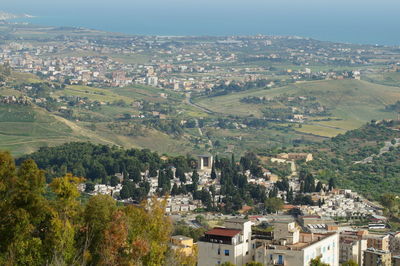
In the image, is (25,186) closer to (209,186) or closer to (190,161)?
(209,186)

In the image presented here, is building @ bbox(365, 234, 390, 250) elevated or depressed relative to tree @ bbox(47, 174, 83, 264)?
depressed

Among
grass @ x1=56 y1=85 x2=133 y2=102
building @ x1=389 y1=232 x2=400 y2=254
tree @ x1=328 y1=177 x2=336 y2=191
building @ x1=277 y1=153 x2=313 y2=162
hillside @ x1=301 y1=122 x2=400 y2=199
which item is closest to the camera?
building @ x1=389 y1=232 x2=400 y2=254

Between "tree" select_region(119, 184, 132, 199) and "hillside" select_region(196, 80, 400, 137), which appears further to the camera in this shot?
"hillside" select_region(196, 80, 400, 137)

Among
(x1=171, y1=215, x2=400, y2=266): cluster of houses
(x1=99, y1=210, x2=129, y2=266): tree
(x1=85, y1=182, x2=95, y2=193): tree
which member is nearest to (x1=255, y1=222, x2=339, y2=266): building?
(x1=171, y1=215, x2=400, y2=266): cluster of houses

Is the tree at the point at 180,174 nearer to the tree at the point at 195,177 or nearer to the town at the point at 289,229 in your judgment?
the town at the point at 289,229

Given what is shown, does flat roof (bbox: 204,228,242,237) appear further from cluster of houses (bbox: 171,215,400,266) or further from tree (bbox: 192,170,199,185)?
tree (bbox: 192,170,199,185)

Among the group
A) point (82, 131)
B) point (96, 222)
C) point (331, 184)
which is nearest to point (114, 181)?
point (331, 184)

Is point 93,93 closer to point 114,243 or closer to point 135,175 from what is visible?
point 135,175

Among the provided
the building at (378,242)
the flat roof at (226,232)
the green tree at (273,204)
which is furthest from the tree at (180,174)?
the flat roof at (226,232)
